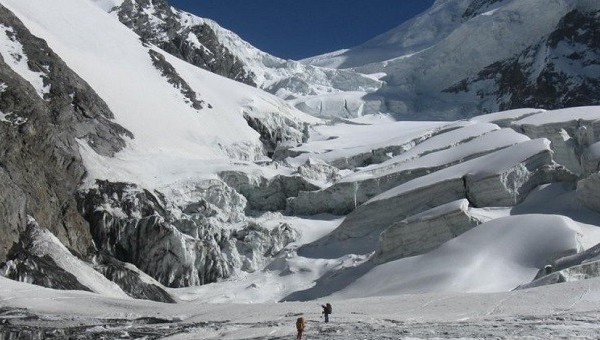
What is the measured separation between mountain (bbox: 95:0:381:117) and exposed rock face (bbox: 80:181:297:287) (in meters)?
57.3

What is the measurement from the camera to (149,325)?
92.4ft

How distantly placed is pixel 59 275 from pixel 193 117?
3984cm

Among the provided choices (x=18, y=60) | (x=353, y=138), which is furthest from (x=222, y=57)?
(x=18, y=60)

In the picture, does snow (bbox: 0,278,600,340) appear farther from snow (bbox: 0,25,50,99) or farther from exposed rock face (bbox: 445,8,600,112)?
exposed rock face (bbox: 445,8,600,112)

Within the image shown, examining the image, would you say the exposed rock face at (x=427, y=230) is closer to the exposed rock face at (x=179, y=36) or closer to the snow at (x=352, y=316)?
the snow at (x=352, y=316)

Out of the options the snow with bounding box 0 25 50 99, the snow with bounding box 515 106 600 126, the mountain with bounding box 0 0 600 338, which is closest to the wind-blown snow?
the mountain with bounding box 0 0 600 338

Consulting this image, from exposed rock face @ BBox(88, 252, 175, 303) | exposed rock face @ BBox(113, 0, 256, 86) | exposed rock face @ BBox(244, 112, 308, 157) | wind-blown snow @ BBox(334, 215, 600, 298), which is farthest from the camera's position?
exposed rock face @ BBox(113, 0, 256, 86)

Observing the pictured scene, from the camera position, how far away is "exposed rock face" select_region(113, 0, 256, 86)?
122062 mm

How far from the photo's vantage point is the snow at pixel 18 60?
205ft

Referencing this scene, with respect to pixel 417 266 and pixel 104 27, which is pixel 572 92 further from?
pixel 417 266

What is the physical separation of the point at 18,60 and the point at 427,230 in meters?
35.9

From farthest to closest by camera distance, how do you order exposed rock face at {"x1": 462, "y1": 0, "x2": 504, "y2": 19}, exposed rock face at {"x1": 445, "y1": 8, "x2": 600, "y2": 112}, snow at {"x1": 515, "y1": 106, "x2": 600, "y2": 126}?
exposed rock face at {"x1": 462, "y1": 0, "x2": 504, "y2": 19} → exposed rock face at {"x1": 445, "y1": 8, "x2": 600, "y2": 112} → snow at {"x1": 515, "y1": 106, "x2": 600, "y2": 126}

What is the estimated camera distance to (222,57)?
129125mm

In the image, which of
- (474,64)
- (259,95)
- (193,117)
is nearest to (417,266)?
(193,117)
